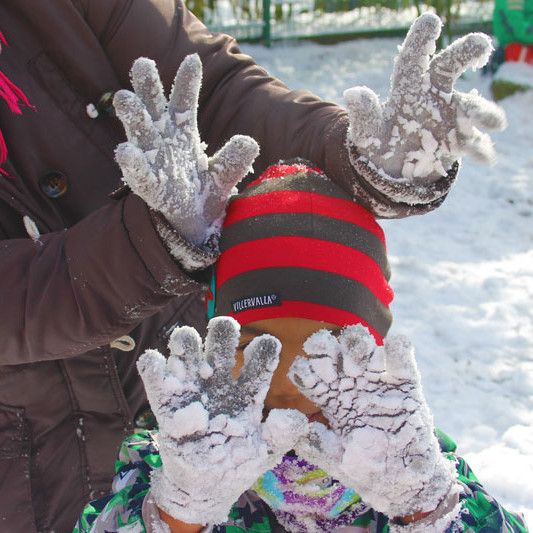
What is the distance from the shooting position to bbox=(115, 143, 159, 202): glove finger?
0.97 meters

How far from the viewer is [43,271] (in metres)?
1.10

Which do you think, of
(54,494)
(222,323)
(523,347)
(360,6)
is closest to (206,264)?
(222,323)

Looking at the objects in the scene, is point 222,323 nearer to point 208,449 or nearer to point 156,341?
point 208,449

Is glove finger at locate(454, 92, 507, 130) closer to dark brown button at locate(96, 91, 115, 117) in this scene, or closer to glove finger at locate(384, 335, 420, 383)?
glove finger at locate(384, 335, 420, 383)

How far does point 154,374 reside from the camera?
3.12 ft

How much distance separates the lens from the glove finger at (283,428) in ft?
3.22

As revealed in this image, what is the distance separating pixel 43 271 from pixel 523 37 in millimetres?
4427

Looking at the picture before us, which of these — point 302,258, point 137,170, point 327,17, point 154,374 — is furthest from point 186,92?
point 327,17

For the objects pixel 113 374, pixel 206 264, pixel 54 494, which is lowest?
pixel 54 494

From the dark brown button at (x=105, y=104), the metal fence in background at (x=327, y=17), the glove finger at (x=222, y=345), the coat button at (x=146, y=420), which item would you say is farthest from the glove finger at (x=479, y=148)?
the metal fence in background at (x=327, y=17)

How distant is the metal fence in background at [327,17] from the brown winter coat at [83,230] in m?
4.25

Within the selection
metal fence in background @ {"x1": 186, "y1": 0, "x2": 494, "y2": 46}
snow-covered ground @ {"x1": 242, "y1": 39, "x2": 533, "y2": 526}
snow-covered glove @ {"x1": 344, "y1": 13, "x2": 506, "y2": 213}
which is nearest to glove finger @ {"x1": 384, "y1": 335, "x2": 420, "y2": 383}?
snow-covered glove @ {"x1": 344, "y1": 13, "x2": 506, "y2": 213}

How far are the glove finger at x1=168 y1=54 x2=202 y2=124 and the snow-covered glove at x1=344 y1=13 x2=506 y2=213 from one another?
8.2 inches

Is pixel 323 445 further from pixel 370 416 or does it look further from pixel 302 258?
pixel 302 258
